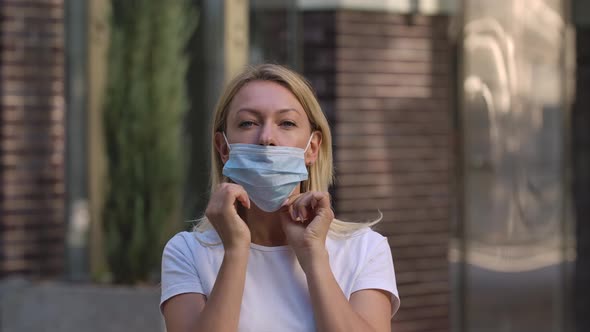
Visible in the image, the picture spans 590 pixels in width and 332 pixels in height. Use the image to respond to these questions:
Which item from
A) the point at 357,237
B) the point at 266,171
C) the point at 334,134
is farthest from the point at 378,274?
the point at 334,134

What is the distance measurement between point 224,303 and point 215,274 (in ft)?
0.64

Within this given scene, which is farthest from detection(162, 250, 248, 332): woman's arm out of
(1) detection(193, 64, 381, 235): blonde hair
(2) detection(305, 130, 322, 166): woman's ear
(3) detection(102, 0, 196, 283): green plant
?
(3) detection(102, 0, 196, 283): green plant

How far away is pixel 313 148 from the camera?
287 cm

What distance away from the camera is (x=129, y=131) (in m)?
6.80

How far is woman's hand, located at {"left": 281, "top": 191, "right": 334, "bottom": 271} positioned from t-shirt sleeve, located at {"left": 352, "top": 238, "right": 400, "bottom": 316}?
0.50 ft

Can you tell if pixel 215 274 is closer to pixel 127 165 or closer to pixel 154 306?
pixel 154 306

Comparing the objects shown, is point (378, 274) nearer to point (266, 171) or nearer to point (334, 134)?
point (266, 171)

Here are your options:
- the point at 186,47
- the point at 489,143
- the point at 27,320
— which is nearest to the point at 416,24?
the point at 489,143

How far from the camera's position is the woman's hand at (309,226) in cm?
260

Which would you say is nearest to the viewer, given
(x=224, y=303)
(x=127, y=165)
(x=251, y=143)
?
(x=224, y=303)

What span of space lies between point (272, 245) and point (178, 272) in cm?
26

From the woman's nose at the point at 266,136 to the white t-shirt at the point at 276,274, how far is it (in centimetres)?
27

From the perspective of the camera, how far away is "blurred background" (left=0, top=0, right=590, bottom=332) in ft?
21.9

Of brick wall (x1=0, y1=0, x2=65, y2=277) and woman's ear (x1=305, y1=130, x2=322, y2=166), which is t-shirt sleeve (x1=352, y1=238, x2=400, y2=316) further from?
brick wall (x1=0, y1=0, x2=65, y2=277)
